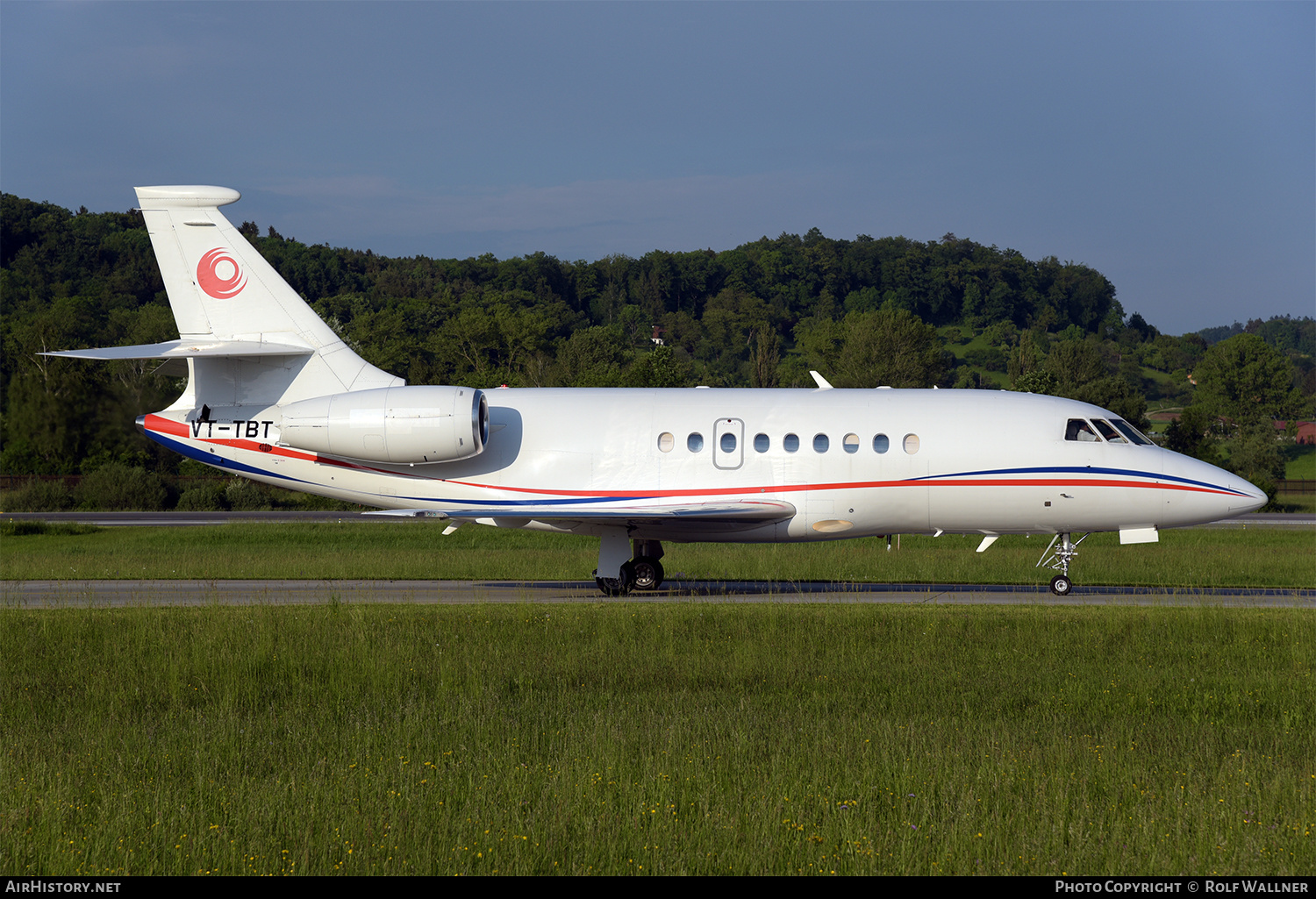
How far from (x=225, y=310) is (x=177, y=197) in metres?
2.21

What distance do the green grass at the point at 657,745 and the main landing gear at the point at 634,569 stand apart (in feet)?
15.1

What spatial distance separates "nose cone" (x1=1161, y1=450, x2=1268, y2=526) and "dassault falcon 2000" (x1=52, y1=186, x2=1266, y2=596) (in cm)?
3

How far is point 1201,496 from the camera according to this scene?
20.0 metres

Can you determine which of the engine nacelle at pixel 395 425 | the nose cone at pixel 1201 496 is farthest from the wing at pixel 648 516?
the nose cone at pixel 1201 496

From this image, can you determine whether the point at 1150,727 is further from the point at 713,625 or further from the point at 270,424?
the point at 270,424

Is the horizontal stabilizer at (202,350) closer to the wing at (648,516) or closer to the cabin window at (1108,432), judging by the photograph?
the wing at (648,516)

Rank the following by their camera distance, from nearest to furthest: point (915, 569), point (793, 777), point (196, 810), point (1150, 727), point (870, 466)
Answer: point (196, 810), point (793, 777), point (1150, 727), point (870, 466), point (915, 569)

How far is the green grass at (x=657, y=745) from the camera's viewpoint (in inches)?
284

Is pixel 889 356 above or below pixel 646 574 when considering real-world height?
above

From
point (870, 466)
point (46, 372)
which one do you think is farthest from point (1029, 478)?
point (46, 372)

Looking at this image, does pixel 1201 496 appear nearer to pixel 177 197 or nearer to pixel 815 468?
pixel 815 468

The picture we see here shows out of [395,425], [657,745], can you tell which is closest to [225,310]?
[395,425]

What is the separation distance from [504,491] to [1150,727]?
505 inches

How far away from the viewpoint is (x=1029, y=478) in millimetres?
20328
